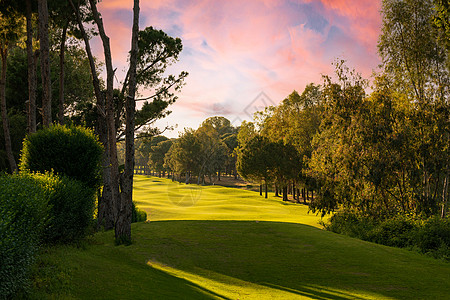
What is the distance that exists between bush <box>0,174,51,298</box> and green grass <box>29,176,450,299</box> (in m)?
0.89

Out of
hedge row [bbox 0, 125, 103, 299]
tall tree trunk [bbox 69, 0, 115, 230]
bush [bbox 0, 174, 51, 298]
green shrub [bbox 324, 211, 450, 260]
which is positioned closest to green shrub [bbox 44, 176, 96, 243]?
hedge row [bbox 0, 125, 103, 299]

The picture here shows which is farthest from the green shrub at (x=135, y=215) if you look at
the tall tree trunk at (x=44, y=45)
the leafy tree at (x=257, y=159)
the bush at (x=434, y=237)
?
the leafy tree at (x=257, y=159)

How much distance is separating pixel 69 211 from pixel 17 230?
201 inches

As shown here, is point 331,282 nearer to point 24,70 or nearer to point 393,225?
point 393,225

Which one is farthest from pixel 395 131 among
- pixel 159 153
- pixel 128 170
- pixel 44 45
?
pixel 159 153

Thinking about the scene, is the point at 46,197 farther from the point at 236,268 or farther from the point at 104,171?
the point at 104,171

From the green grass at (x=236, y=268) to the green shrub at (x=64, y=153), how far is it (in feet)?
9.61

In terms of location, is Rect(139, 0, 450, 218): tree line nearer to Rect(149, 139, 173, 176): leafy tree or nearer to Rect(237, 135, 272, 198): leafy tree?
Rect(237, 135, 272, 198): leafy tree

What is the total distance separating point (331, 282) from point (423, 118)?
13618 millimetres

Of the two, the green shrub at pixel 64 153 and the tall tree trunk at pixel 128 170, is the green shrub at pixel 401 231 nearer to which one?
the tall tree trunk at pixel 128 170

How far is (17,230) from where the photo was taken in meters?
6.08

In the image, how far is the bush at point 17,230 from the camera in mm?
5633

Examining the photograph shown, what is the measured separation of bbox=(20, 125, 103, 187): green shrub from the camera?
12078 mm

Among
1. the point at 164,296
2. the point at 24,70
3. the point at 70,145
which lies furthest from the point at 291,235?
the point at 24,70
